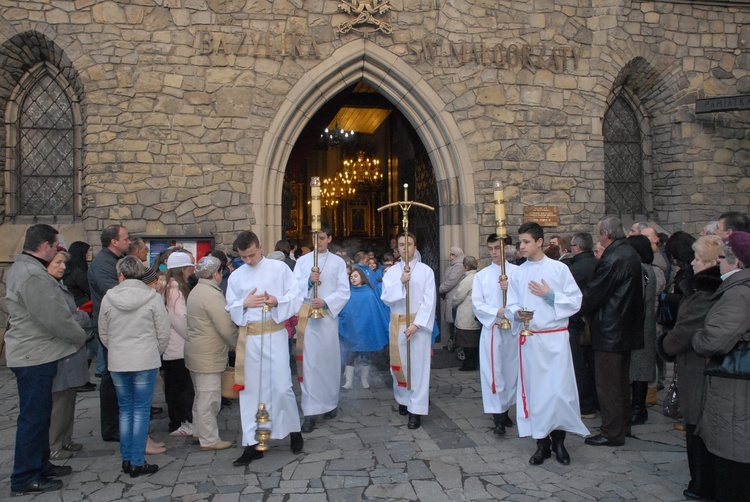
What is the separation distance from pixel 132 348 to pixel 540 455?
3.15m

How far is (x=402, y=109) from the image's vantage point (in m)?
9.80

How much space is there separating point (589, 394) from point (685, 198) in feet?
18.6

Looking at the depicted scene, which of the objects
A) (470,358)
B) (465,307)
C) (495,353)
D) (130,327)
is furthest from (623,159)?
(130,327)

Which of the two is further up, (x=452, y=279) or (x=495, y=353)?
(x=452, y=279)

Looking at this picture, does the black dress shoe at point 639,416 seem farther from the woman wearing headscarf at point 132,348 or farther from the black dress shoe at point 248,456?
the woman wearing headscarf at point 132,348

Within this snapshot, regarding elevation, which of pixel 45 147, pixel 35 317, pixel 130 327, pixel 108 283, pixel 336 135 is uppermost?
pixel 336 135

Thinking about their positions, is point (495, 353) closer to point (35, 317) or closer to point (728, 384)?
point (728, 384)

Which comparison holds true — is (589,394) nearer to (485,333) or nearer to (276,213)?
(485,333)

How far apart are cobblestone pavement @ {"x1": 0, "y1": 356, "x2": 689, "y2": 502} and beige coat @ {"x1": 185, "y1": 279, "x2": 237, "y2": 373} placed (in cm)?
76

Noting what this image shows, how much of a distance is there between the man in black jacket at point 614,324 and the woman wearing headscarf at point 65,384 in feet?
13.3

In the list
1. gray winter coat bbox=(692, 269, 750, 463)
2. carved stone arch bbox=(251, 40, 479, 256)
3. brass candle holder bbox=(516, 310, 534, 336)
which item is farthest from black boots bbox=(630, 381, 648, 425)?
carved stone arch bbox=(251, 40, 479, 256)

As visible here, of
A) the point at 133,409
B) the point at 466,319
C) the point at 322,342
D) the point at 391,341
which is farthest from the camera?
the point at 466,319

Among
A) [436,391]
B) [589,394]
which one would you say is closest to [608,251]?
[589,394]

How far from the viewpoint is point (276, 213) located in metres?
9.27
